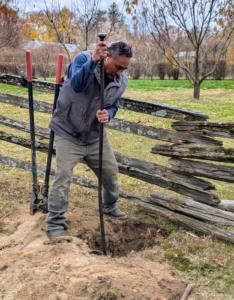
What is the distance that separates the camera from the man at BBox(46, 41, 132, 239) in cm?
314

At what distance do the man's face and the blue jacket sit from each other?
3.3 inches

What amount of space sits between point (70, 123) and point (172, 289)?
63.2 inches

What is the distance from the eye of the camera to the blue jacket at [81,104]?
3.21 metres

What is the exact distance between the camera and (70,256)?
9.89 ft

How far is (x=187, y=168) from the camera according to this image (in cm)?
396

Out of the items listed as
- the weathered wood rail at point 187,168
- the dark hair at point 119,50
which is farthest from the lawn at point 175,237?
the dark hair at point 119,50

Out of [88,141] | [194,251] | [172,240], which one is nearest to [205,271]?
[194,251]

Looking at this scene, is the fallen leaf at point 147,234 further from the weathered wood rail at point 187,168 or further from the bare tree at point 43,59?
the bare tree at point 43,59

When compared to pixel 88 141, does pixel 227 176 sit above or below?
below

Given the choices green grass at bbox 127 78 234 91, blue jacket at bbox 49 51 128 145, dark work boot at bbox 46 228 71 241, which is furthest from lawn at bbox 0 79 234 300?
green grass at bbox 127 78 234 91

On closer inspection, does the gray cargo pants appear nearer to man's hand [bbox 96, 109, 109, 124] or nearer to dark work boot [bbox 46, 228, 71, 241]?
dark work boot [bbox 46, 228, 71, 241]

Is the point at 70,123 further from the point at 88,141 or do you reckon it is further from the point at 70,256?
the point at 70,256

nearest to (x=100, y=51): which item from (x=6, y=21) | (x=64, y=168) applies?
(x=64, y=168)

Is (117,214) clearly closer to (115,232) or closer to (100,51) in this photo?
(115,232)
